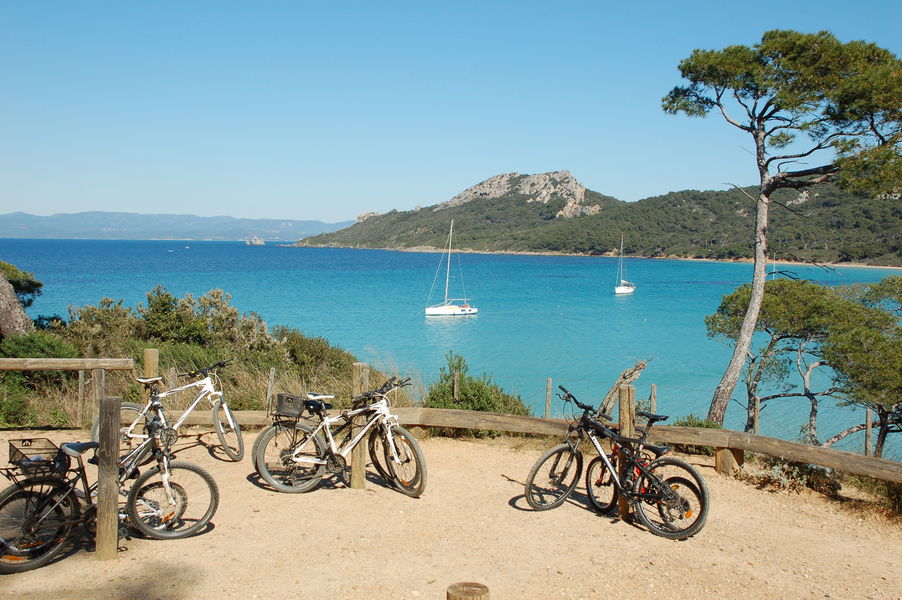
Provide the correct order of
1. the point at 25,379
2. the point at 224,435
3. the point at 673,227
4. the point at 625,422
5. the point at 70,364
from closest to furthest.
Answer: the point at 625,422 < the point at 224,435 < the point at 70,364 < the point at 25,379 < the point at 673,227

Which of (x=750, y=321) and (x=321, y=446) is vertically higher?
(x=750, y=321)

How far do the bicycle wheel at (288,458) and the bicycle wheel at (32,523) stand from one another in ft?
6.22

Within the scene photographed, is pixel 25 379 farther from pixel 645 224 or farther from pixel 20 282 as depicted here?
pixel 645 224

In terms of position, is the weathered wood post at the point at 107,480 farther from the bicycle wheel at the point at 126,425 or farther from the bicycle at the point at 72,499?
the bicycle wheel at the point at 126,425

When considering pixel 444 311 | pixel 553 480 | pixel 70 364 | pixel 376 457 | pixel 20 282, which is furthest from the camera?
pixel 444 311

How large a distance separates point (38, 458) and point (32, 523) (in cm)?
44

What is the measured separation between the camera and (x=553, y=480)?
6207 millimetres

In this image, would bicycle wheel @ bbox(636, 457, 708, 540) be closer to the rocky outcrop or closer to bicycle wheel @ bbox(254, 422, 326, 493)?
bicycle wheel @ bbox(254, 422, 326, 493)

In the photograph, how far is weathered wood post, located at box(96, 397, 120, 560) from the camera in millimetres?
4668

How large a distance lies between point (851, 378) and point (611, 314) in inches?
1591

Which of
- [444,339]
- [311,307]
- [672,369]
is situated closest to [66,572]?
[672,369]

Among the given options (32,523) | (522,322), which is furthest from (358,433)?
(522,322)

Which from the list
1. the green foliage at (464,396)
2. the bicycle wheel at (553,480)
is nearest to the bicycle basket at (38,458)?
the bicycle wheel at (553,480)

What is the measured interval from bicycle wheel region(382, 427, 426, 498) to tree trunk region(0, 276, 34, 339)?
25.8 feet
